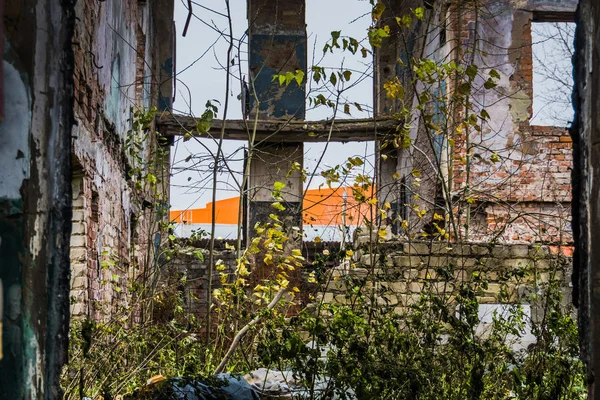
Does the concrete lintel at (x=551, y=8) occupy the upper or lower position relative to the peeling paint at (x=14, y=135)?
upper

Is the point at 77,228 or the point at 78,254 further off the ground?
the point at 77,228

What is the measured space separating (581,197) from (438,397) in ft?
7.67

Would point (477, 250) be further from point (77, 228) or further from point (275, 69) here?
point (275, 69)

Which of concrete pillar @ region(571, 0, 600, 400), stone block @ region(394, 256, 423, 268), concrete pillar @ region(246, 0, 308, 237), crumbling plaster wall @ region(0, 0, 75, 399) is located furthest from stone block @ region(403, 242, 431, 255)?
concrete pillar @ region(246, 0, 308, 237)

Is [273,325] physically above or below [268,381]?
above

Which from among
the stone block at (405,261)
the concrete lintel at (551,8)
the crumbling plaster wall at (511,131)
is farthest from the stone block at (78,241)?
the concrete lintel at (551,8)

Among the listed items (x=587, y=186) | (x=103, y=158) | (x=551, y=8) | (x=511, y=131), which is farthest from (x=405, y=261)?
(x=551, y=8)

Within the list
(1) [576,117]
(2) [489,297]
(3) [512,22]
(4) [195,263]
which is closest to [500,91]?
(3) [512,22]

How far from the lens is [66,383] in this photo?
4.93 m

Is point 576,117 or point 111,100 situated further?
point 111,100

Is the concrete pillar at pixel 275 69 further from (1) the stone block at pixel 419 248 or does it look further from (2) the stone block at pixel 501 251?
(2) the stone block at pixel 501 251

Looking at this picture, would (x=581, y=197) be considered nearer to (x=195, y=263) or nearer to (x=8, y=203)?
(x=8, y=203)

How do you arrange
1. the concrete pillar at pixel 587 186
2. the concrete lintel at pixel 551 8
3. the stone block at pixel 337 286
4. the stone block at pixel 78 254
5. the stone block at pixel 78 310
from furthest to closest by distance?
1. the concrete lintel at pixel 551 8
2. the stone block at pixel 337 286
3. the stone block at pixel 78 254
4. the stone block at pixel 78 310
5. the concrete pillar at pixel 587 186

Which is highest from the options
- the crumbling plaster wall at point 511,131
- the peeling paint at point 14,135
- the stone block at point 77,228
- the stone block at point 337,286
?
the crumbling plaster wall at point 511,131
